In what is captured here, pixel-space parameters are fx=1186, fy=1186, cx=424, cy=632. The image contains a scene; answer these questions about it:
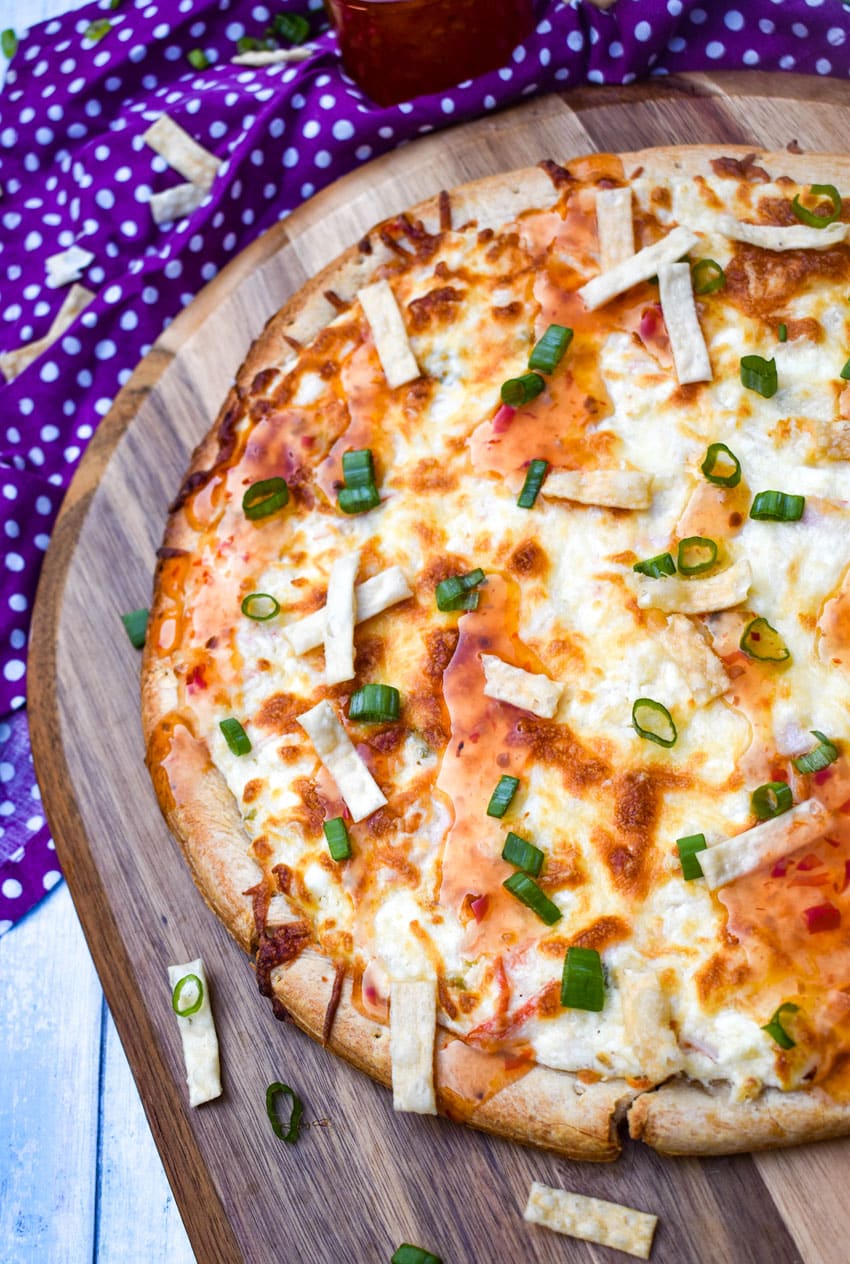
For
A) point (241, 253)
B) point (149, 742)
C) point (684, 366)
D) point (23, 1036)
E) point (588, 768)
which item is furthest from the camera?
point (241, 253)

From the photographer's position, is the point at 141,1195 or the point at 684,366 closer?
the point at 684,366

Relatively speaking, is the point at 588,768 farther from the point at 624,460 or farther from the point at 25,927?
the point at 25,927

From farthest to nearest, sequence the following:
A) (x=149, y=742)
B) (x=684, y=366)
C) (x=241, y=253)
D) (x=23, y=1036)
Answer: (x=241, y=253)
(x=23, y=1036)
(x=149, y=742)
(x=684, y=366)

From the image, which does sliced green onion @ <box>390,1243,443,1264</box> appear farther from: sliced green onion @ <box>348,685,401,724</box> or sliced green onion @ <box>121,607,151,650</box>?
sliced green onion @ <box>121,607,151,650</box>

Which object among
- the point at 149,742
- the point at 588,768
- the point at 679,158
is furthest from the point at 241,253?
the point at 588,768

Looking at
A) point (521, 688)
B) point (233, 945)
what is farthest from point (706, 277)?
point (233, 945)

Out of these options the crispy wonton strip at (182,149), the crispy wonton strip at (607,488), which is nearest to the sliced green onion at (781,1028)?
the crispy wonton strip at (607,488)
